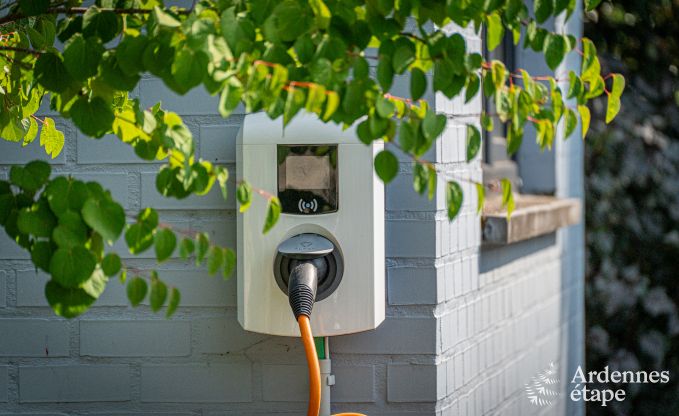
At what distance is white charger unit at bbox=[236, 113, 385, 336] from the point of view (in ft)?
6.72

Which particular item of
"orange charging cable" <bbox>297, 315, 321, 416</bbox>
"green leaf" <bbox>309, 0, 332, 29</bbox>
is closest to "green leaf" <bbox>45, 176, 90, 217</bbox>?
"green leaf" <bbox>309, 0, 332, 29</bbox>

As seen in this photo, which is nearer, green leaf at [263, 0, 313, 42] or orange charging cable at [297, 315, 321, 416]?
green leaf at [263, 0, 313, 42]

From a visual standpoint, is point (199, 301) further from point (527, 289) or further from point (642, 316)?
point (642, 316)

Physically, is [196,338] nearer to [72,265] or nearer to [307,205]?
[307,205]

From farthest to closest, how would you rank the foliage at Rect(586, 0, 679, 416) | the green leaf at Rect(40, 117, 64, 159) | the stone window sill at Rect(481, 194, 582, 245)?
the foliage at Rect(586, 0, 679, 416)
the stone window sill at Rect(481, 194, 582, 245)
the green leaf at Rect(40, 117, 64, 159)

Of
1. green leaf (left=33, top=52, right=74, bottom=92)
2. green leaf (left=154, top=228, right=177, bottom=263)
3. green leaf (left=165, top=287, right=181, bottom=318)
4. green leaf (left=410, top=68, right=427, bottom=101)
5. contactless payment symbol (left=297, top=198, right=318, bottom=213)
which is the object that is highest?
green leaf (left=33, top=52, right=74, bottom=92)

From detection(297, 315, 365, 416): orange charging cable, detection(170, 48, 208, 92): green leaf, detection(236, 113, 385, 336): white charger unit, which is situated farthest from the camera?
detection(236, 113, 385, 336): white charger unit

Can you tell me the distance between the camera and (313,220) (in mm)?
2062

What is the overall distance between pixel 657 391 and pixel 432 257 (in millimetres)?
2873

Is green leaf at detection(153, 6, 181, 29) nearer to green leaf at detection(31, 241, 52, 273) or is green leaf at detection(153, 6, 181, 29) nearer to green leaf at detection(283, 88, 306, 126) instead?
green leaf at detection(283, 88, 306, 126)

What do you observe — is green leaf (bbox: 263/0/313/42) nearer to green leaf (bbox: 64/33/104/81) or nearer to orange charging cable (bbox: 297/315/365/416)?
green leaf (bbox: 64/33/104/81)

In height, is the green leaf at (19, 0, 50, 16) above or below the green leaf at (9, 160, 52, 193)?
above

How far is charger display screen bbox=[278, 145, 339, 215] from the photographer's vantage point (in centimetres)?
205

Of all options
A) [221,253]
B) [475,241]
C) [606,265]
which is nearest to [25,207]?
[221,253]
